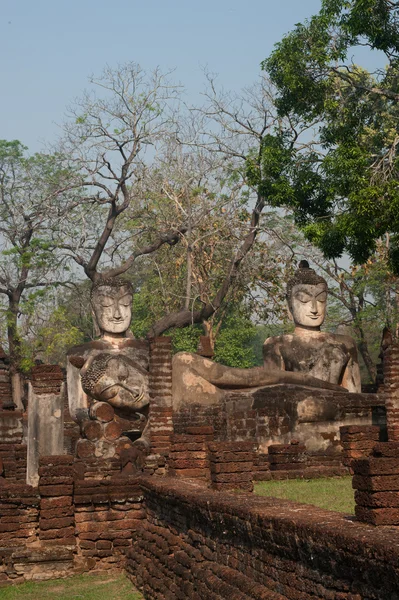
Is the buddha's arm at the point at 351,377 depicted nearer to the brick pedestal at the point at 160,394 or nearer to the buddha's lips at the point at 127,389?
the brick pedestal at the point at 160,394

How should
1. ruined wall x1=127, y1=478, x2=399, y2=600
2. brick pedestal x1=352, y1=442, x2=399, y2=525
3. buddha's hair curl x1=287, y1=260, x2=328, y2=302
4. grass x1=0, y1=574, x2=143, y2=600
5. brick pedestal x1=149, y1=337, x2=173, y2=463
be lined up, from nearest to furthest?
ruined wall x1=127, y1=478, x2=399, y2=600
brick pedestal x1=352, y1=442, x2=399, y2=525
grass x1=0, y1=574, x2=143, y2=600
brick pedestal x1=149, y1=337, x2=173, y2=463
buddha's hair curl x1=287, y1=260, x2=328, y2=302

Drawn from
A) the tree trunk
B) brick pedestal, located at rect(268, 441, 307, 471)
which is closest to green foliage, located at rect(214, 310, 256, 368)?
the tree trunk

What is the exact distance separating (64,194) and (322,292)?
1352 cm

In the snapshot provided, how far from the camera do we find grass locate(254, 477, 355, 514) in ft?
29.7

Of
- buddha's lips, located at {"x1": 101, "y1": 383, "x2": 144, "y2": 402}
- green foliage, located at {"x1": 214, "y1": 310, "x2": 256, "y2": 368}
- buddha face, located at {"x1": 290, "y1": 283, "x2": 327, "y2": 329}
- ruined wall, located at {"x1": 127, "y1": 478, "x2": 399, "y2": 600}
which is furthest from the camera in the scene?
green foliage, located at {"x1": 214, "y1": 310, "x2": 256, "y2": 368}

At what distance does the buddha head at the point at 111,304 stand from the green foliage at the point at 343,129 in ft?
13.2

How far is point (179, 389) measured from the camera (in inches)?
610

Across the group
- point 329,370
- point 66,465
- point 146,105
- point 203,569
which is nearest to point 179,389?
point 329,370

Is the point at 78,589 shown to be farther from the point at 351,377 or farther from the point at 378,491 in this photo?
the point at 351,377

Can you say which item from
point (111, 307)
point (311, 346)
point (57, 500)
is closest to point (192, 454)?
point (57, 500)

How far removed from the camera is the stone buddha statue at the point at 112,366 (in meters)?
13.7

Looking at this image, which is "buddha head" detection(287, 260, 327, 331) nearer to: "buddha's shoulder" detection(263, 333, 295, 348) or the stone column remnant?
"buddha's shoulder" detection(263, 333, 295, 348)

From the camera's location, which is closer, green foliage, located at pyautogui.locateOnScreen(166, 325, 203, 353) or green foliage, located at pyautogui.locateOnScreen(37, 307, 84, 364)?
green foliage, located at pyautogui.locateOnScreen(37, 307, 84, 364)

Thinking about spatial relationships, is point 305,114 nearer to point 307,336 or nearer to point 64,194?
point 307,336
